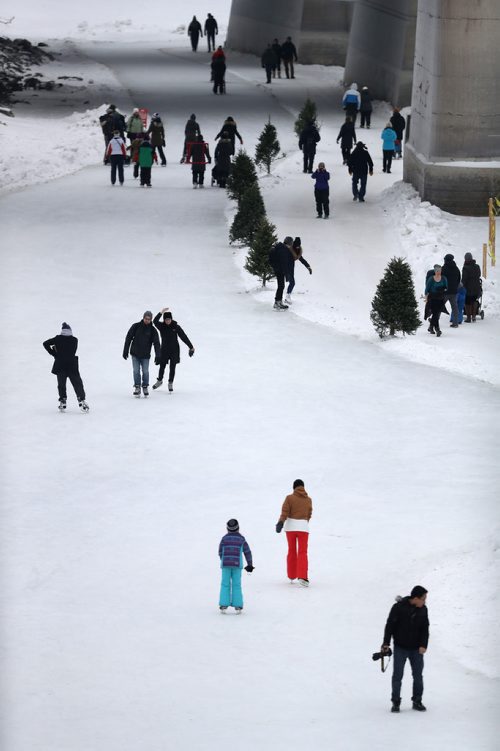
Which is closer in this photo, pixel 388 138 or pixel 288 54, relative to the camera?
pixel 388 138

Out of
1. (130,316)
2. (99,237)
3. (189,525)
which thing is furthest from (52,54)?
(189,525)

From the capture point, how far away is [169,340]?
20.5 meters

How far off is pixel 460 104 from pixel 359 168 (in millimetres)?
2702

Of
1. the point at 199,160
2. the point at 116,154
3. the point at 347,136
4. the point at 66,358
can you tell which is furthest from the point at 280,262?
the point at 347,136

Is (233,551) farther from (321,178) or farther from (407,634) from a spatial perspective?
(321,178)

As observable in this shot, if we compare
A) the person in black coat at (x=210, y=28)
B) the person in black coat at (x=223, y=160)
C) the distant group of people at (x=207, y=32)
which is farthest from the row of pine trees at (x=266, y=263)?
the distant group of people at (x=207, y=32)

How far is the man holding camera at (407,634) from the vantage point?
11617 mm

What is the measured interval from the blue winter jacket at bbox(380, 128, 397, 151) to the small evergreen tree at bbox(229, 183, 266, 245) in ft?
23.5

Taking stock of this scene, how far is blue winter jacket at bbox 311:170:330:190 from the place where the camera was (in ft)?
101

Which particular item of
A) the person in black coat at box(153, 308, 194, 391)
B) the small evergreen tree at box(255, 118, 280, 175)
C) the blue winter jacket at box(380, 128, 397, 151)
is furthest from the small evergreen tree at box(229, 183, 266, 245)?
the person in black coat at box(153, 308, 194, 391)

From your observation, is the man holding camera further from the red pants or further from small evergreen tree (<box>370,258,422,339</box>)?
small evergreen tree (<box>370,258,422,339</box>)

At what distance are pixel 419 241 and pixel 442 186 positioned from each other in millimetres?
2365

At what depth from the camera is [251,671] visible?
12.6 metres

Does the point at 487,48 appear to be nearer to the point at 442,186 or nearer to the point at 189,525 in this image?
the point at 442,186
